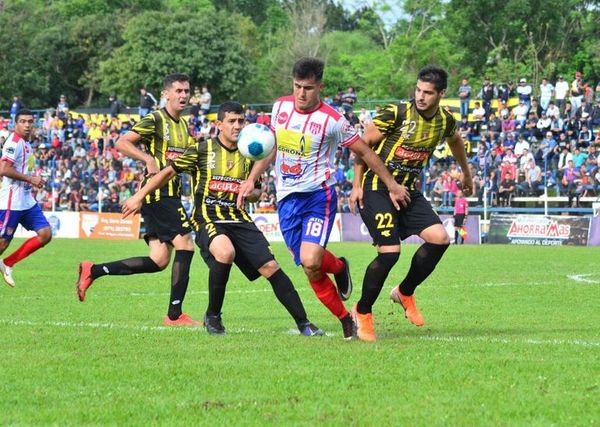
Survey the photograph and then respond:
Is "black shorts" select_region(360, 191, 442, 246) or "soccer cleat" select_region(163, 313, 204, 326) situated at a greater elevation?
"black shorts" select_region(360, 191, 442, 246)

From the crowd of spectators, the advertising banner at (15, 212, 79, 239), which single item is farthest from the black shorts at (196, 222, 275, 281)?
the advertising banner at (15, 212, 79, 239)

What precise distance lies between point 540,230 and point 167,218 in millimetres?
22468

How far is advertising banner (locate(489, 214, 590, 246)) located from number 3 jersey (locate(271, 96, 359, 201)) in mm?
23577

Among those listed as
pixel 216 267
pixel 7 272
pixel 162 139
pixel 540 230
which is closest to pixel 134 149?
pixel 162 139

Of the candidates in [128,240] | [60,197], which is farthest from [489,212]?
[60,197]

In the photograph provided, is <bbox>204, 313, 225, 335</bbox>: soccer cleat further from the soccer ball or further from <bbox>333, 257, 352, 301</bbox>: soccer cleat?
the soccer ball

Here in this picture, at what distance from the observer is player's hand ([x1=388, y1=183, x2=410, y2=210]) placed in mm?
9344

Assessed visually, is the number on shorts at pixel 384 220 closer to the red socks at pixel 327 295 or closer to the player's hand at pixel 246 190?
the red socks at pixel 327 295

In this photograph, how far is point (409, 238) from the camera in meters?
35.0

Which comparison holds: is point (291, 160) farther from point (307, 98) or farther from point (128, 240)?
point (128, 240)

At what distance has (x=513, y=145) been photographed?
36906mm

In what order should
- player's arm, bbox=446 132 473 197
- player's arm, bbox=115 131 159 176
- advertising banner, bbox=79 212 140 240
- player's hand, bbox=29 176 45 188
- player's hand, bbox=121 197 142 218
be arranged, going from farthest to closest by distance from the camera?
advertising banner, bbox=79 212 140 240 → player's hand, bbox=29 176 45 188 → player's arm, bbox=115 131 159 176 → player's arm, bbox=446 132 473 197 → player's hand, bbox=121 197 142 218

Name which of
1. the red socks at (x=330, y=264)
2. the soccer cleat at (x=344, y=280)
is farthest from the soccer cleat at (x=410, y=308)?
the red socks at (x=330, y=264)

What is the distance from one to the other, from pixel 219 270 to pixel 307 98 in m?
1.78
